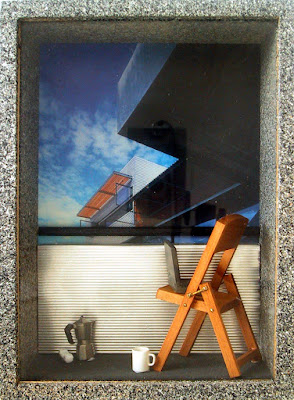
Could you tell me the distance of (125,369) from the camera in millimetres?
2025

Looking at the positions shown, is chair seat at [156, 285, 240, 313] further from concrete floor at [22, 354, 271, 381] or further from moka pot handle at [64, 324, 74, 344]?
moka pot handle at [64, 324, 74, 344]

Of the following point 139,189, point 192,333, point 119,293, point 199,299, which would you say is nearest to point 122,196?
point 139,189

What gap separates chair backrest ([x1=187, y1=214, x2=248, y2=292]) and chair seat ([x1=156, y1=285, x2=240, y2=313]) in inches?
2.2

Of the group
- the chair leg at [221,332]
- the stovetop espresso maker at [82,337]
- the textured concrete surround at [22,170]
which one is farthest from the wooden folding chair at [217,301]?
the stovetop espresso maker at [82,337]

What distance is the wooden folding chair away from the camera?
1950mm

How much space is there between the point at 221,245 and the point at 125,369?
64 cm

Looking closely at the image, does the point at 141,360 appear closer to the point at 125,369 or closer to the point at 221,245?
the point at 125,369

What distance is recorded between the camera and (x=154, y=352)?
217cm

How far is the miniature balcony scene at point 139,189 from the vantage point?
2191 mm

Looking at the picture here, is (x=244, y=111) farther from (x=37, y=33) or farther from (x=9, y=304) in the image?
(x=9, y=304)

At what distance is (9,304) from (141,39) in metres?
1.21

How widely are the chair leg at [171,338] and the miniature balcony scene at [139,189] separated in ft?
0.50

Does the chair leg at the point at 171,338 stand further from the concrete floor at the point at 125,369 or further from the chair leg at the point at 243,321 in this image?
the chair leg at the point at 243,321

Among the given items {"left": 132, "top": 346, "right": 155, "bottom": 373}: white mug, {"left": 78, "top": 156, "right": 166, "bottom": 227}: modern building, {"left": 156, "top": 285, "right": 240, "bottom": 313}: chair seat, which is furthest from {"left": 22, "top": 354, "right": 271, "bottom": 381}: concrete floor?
{"left": 78, "top": 156, "right": 166, "bottom": 227}: modern building
